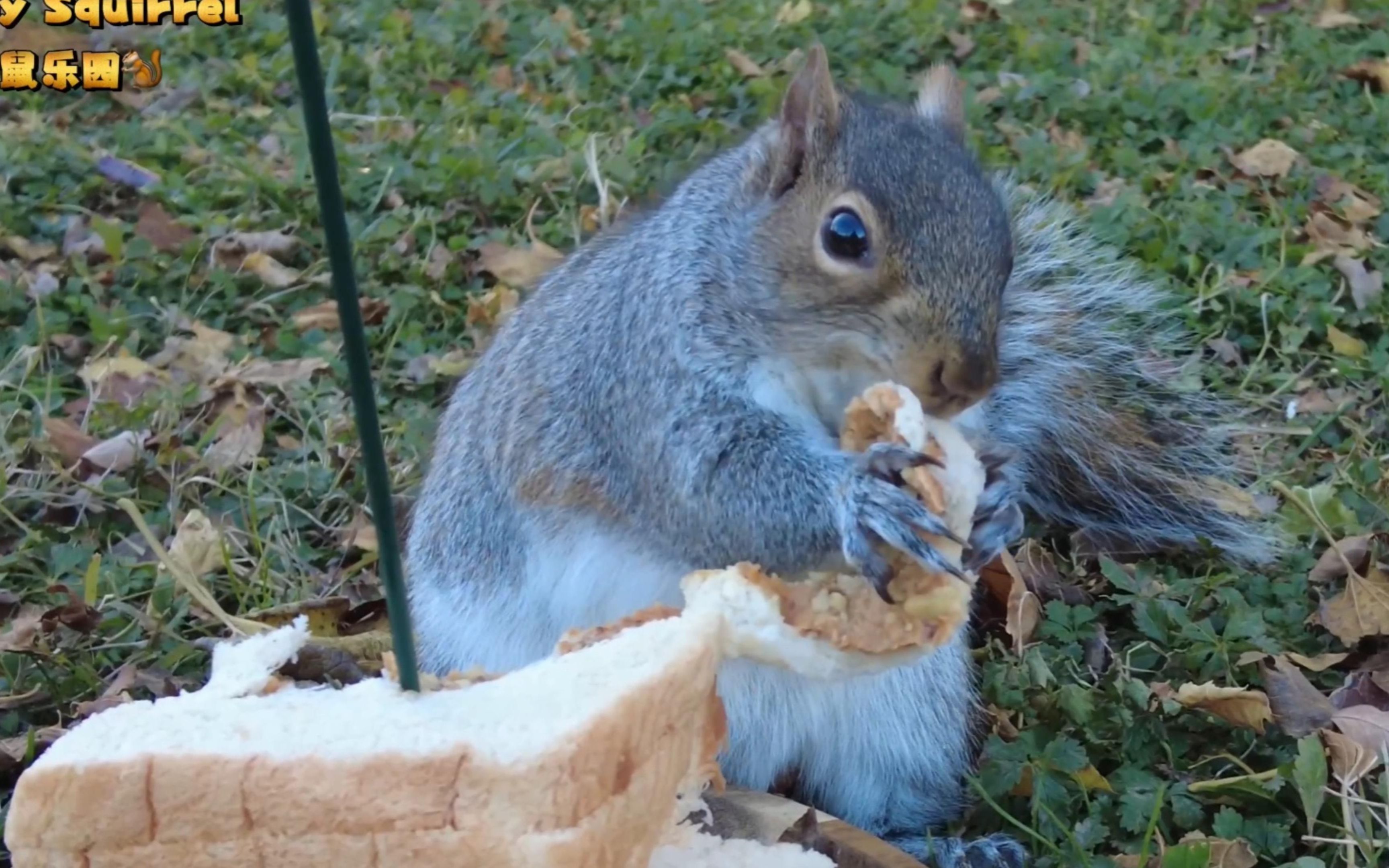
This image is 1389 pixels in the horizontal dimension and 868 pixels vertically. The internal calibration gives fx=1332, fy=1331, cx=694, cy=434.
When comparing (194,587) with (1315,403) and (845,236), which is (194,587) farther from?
(1315,403)

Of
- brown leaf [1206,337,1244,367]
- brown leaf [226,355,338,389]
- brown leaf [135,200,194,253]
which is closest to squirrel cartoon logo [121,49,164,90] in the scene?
brown leaf [135,200,194,253]

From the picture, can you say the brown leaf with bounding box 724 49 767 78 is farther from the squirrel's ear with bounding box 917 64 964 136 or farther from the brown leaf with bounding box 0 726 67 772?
the brown leaf with bounding box 0 726 67 772

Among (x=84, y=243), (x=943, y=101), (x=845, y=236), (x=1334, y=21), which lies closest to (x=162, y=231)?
(x=84, y=243)

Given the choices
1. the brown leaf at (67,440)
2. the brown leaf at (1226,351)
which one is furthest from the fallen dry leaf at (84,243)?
the brown leaf at (1226,351)

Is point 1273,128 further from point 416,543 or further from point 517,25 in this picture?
point 416,543

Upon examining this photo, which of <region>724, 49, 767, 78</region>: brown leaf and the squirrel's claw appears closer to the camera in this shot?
the squirrel's claw
